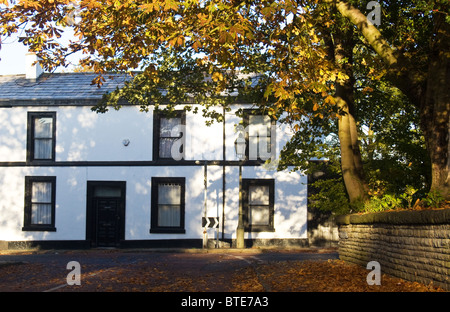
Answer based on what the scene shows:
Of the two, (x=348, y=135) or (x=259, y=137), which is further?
(x=259, y=137)

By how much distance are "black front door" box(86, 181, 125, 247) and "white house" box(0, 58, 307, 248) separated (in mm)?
52

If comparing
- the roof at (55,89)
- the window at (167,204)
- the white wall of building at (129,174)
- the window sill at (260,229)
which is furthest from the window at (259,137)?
the roof at (55,89)

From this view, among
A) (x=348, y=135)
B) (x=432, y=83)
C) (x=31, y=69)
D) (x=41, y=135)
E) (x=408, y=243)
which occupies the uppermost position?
(x=31, y=69)

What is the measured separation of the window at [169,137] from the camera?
102ft

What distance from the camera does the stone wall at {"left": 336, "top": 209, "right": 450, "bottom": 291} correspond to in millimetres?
9234

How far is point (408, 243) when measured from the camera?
36.0ft

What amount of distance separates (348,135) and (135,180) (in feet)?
53.3

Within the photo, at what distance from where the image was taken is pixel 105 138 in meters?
31.2

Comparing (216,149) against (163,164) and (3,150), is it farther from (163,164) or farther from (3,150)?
(3,150)

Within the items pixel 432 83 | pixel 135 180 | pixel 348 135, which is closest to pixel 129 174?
pixel 135 180

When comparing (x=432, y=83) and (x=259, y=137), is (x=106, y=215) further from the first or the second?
(x=432, y=83)

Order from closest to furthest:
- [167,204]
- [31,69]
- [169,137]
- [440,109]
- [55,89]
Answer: [440,109]
[167,204]
[169,137]
[55,89]
[31,69]

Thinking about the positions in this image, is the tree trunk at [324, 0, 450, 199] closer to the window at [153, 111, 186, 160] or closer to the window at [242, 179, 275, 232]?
the window at [242, 179, 275, 232]

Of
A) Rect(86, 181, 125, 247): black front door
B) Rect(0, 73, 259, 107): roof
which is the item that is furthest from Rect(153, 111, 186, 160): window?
Rect(0, 73, 259, 107): roof
